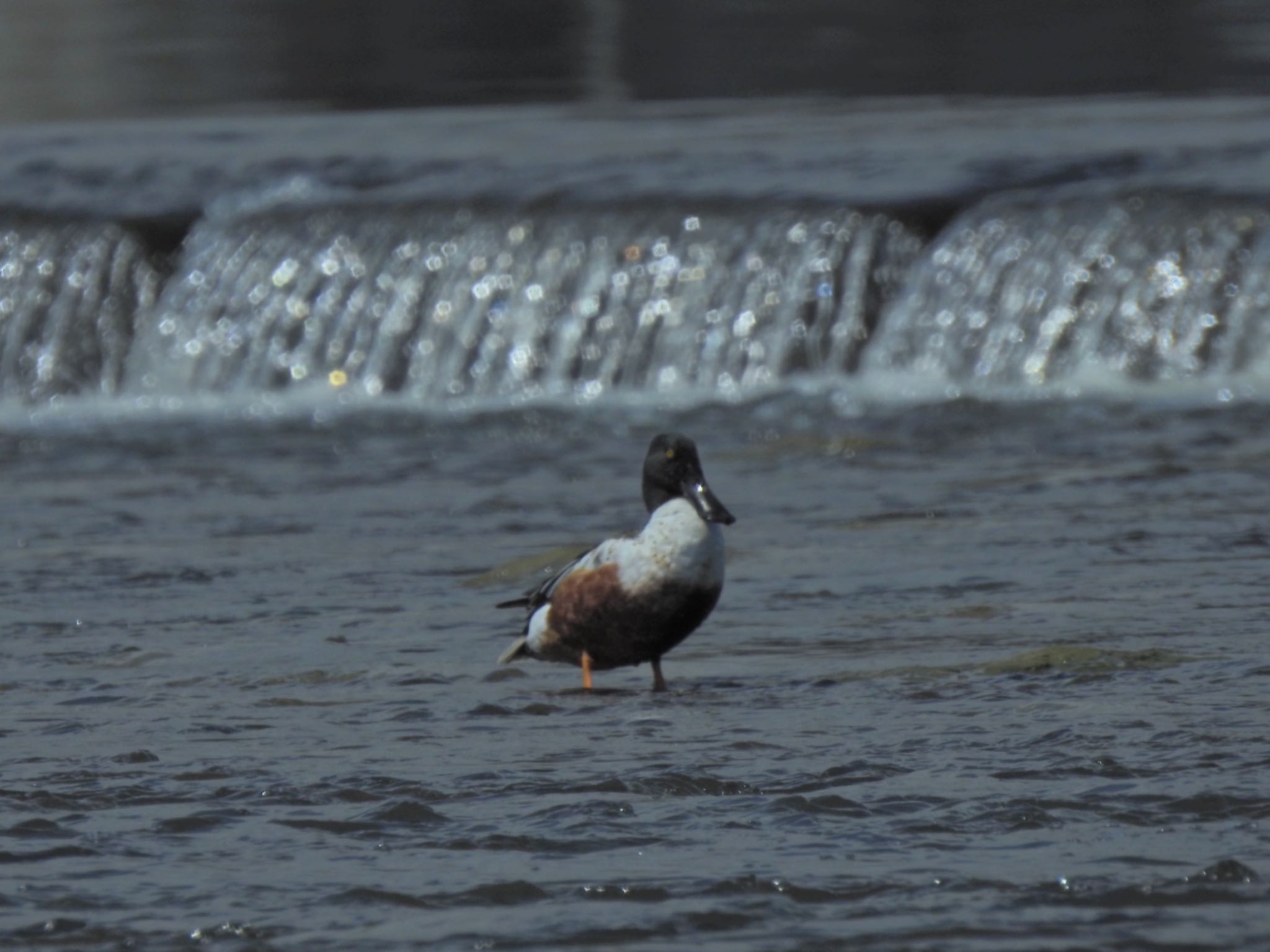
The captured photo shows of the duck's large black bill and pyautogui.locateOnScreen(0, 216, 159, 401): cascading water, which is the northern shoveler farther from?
pyautogui.locateOnScreen(0, 216, 159, 401): cascading water

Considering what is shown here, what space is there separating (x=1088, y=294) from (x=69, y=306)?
7166mm

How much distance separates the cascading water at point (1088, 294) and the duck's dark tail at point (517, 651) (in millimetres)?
8116

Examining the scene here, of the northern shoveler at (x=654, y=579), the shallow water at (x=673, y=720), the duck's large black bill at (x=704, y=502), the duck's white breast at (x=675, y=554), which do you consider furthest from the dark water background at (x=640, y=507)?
the duck's large black bill at (x=704, y=502)

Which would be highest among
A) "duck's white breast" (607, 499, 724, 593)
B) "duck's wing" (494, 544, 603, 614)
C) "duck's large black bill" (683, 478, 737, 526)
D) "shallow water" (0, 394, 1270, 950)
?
"duck's large black bill" (683, 478, 737, 526)

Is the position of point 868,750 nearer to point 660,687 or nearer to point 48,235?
point 660,687

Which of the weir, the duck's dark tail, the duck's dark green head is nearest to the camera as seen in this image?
the duck's dark green head

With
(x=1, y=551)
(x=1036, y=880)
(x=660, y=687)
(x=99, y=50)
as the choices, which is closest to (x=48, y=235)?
(x=1, y=551)

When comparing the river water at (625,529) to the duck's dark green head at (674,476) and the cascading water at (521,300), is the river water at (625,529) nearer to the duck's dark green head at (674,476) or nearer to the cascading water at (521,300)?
the cascading water at (521,300)

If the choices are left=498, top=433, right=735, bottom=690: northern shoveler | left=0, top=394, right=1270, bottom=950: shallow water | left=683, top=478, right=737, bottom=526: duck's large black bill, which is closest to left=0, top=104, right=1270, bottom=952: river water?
left=0, top=394, right=1270, bottom=950: shallow water

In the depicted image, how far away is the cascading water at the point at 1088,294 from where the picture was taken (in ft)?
49.6

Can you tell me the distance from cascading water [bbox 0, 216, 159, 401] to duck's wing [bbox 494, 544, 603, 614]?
11269 millimetres

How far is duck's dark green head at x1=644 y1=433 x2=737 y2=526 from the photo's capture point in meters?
6.96

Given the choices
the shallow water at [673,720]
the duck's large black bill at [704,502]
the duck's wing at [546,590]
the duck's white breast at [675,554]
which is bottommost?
the shallow water at [673,720]

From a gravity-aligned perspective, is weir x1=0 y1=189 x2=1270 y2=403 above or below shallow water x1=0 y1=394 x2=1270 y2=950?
above
